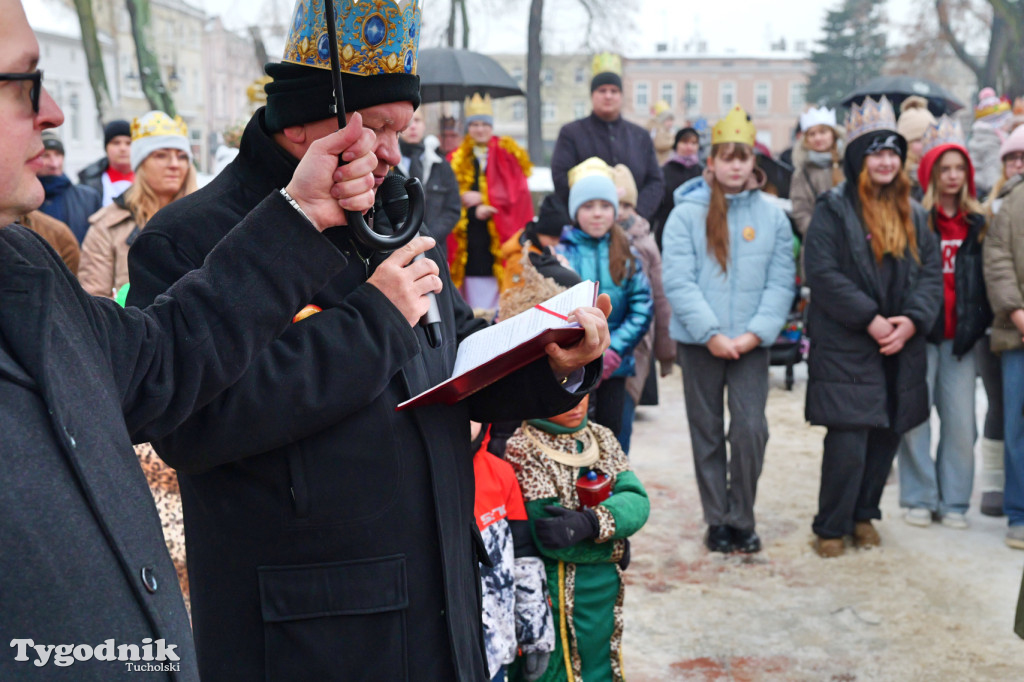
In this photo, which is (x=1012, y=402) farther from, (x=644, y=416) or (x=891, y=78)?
(x=891, y=78)

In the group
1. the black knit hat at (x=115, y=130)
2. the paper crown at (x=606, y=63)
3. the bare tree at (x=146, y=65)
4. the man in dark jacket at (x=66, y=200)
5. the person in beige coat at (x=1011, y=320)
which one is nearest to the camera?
the person in beige coat at (x=1011, y=320)

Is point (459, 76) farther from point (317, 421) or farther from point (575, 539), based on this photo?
point (317, 421)

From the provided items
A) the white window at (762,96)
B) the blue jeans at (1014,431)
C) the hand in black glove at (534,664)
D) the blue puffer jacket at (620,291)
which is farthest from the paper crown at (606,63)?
the white window at (762,96)

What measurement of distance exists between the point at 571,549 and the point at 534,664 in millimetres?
368

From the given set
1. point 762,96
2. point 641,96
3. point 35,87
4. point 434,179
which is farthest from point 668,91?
point 35,87

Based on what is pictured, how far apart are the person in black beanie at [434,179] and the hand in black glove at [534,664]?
443 centimetres

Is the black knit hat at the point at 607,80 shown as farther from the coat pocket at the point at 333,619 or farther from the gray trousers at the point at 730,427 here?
the coat pocket at the point at 333,619

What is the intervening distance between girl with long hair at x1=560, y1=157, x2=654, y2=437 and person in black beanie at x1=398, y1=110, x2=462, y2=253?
208 cm

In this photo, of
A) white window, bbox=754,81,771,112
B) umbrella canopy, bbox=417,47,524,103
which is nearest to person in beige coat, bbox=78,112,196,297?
umbrella canopy, bbox=417,47,524,103

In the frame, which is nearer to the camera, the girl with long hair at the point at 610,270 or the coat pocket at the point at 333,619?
the coat pocket at the point at 333,619

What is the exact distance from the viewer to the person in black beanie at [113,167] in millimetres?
6980

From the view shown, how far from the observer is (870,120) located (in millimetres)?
5086

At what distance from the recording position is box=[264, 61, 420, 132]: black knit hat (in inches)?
70.5

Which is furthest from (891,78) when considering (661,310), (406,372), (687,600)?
(406,372)
